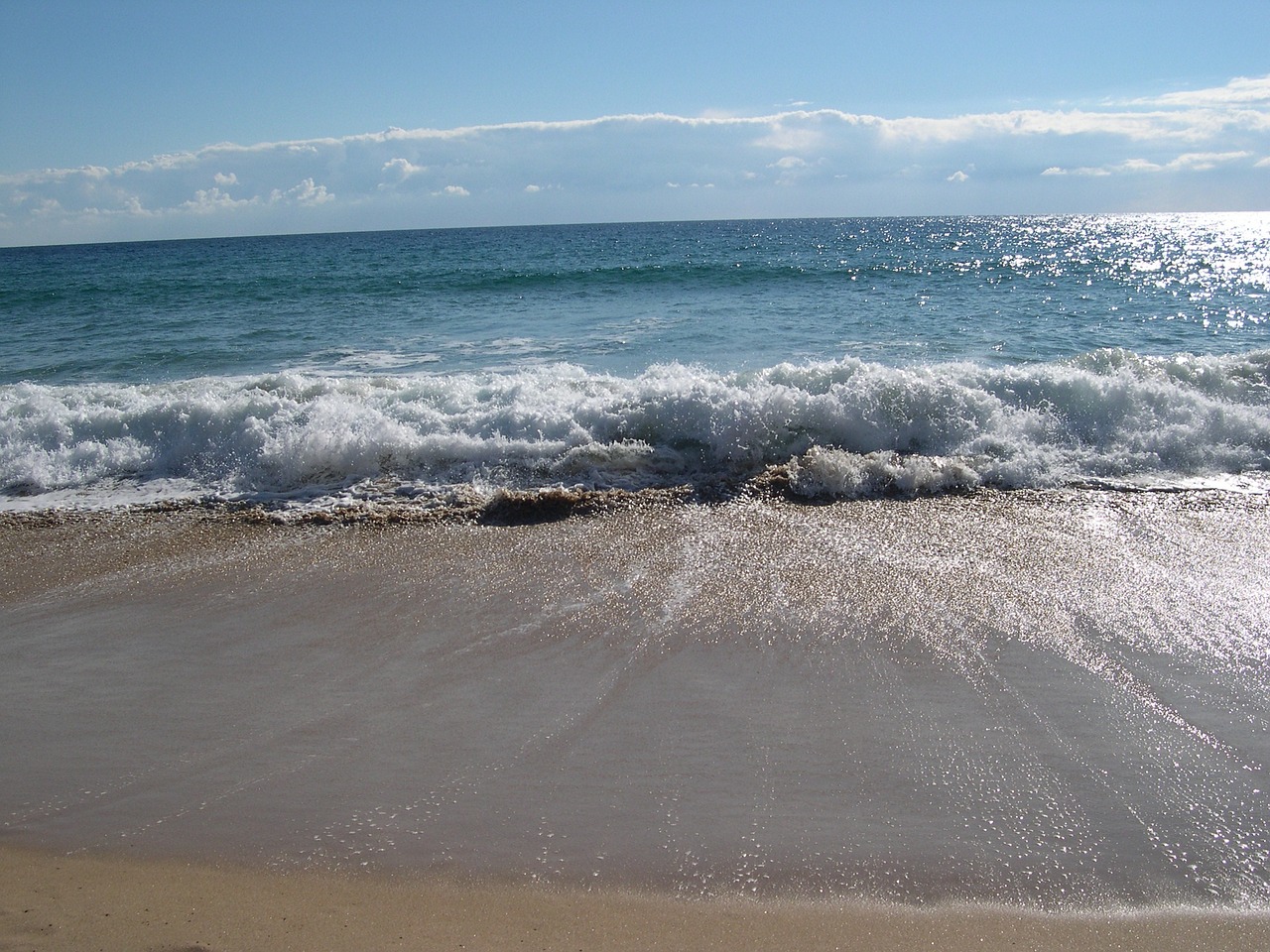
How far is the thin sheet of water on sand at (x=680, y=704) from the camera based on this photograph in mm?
2568

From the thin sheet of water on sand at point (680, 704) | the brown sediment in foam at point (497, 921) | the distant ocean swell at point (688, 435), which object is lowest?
the brown sediment in foam at point (497, 921)

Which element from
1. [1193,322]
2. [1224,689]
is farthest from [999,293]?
[1224,689]

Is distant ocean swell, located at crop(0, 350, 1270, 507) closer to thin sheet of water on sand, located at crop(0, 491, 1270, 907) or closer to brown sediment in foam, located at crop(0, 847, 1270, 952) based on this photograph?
thin sheet of water on sand, located at crop(0, 491, 1270, 907)

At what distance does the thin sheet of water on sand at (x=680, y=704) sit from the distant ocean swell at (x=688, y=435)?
1059 millimetres

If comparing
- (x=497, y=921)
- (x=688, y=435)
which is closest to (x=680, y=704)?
(x=497, y=921)

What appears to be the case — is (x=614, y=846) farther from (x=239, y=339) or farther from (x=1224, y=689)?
(x=239, y=339)

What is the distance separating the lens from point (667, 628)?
4043mm

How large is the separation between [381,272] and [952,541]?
24542 mm

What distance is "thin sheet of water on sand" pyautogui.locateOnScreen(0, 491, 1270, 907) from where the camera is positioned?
257 cm

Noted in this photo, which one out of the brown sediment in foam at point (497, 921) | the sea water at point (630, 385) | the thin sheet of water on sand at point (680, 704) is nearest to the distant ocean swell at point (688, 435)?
the sea water at point (630, 385)

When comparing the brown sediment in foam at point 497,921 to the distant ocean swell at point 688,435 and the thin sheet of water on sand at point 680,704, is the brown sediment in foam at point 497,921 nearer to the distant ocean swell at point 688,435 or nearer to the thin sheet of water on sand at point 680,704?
the thin sheet of water on sand at point 680,704

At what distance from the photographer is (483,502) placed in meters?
5.97

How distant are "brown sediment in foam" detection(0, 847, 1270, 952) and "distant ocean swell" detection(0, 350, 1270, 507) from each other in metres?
4.00

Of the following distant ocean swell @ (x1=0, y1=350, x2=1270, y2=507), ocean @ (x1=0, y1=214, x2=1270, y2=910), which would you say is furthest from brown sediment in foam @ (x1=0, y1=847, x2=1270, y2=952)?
distant ocean swell @ (x1=0, y1=350, x2=1270, y2=507)
